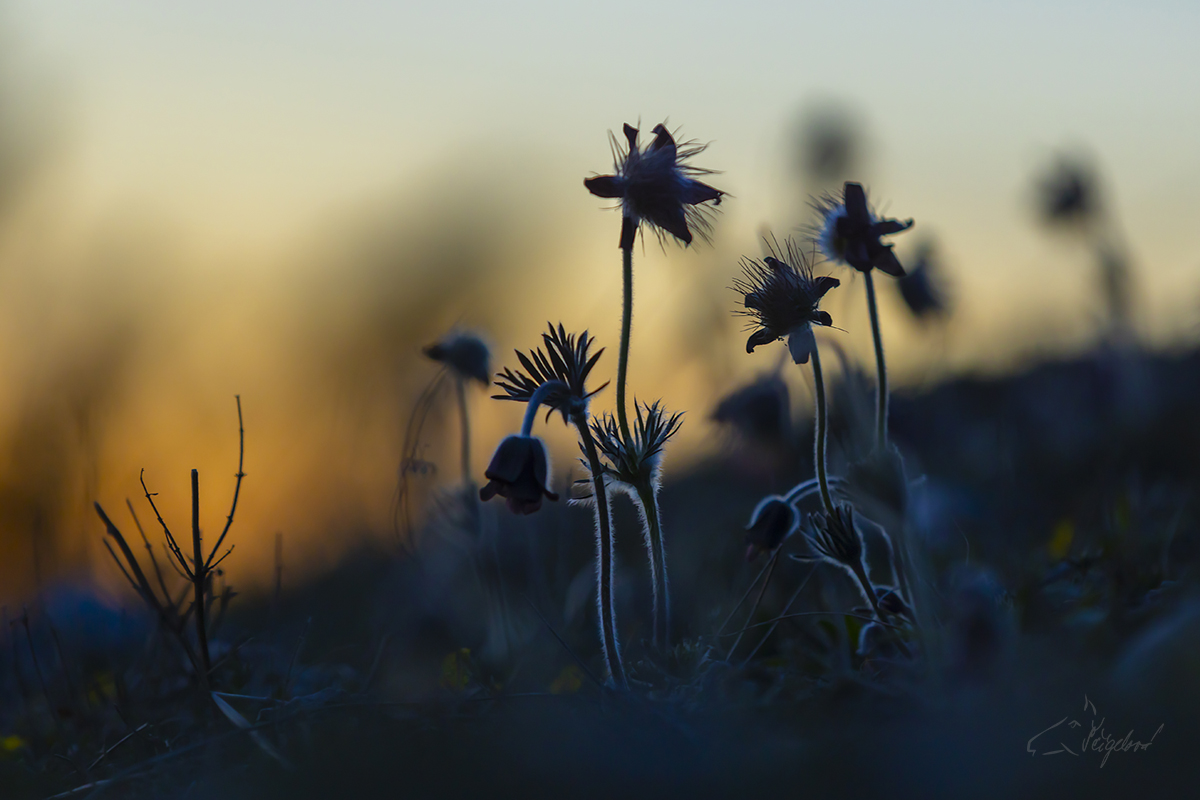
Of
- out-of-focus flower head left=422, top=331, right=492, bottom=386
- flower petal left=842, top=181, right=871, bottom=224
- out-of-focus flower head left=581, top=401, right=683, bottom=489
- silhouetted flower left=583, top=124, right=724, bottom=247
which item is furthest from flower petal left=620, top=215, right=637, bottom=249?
out-of-focus flower head left=422, top=331, right=492, bottom=386

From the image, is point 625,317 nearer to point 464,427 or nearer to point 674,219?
point 674,219

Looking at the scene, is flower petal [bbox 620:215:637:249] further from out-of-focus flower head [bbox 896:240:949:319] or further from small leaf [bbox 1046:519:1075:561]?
out-of-focus flower head [bbox 896:240:949:319]

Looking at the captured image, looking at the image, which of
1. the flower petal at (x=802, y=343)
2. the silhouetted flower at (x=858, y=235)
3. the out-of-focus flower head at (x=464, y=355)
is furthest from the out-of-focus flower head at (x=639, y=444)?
the out-of-focus flower head at (x=464, y=355)

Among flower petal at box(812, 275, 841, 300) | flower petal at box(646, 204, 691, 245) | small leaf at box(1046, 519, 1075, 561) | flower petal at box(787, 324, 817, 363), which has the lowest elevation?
small leaf at box(1046, 519, 1075, 561)

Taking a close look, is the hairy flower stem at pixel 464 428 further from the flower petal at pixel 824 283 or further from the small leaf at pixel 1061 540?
the small leaf at pixel 1061 540

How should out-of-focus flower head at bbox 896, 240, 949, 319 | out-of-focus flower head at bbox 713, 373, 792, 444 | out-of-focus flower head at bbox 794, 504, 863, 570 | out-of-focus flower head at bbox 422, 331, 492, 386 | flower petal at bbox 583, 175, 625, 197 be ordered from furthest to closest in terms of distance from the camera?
out-of-focus flower head at bbox 896, 240, 949, 319
out-of-focus flower head at bbox 422, 331, 492, 386
out-of-focus flower head at bbox 713, 373, 792, 444
flower petal at bbox 583, 175, 625, 197
out-of-focus flower head at bbox 794, 504, 863, 570

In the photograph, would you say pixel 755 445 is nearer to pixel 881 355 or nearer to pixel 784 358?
pixel 784 358
